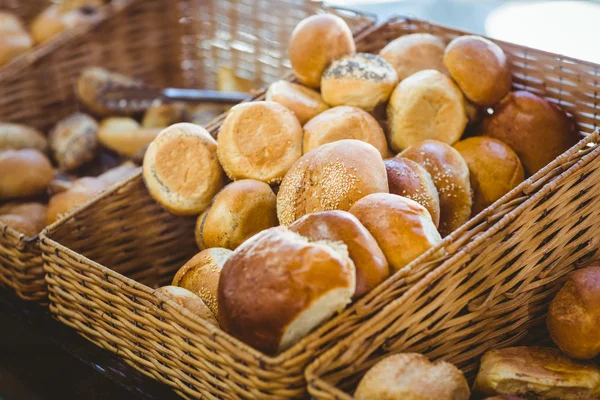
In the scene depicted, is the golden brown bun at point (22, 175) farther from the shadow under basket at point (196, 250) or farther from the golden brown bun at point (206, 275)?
the golden brown bun at point (206, 275)

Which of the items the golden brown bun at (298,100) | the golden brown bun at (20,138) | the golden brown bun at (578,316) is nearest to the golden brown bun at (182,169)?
the golden brown bun at (298,100)

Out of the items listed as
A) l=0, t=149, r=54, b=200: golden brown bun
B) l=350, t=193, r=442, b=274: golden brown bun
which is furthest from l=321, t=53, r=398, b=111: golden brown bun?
l=0, t=149, r=54, b=200: golden brown bun

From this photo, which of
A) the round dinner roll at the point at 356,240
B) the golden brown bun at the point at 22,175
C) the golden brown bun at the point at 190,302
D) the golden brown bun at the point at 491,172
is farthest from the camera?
the golden brown bun at the point at 22,175

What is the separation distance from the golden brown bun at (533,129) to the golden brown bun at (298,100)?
0.50 meters

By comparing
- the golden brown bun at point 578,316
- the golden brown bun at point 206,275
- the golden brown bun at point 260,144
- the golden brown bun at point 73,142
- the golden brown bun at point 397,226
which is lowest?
the golden brown bun at point 73,142

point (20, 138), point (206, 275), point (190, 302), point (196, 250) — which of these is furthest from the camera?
point (20, 138)

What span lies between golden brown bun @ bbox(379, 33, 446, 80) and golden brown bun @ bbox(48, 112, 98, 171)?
1.35 m

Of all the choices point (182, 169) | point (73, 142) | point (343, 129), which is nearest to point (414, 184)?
point (343, 129)

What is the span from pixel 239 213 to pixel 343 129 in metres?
0.34

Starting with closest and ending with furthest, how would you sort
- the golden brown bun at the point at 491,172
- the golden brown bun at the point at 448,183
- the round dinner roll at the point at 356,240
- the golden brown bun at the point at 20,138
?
1. the round dinner roll at the point at 356,240
2. the golden brown bun at the point at 448,183
3. the golden brown bun at the point at 491,172
4. the golden brown bun at the point at 20,138

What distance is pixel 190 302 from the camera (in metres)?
1.29

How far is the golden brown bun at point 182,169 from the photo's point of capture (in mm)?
1646

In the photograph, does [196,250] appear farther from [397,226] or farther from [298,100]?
[397,226]

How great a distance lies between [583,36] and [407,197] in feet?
11.5
